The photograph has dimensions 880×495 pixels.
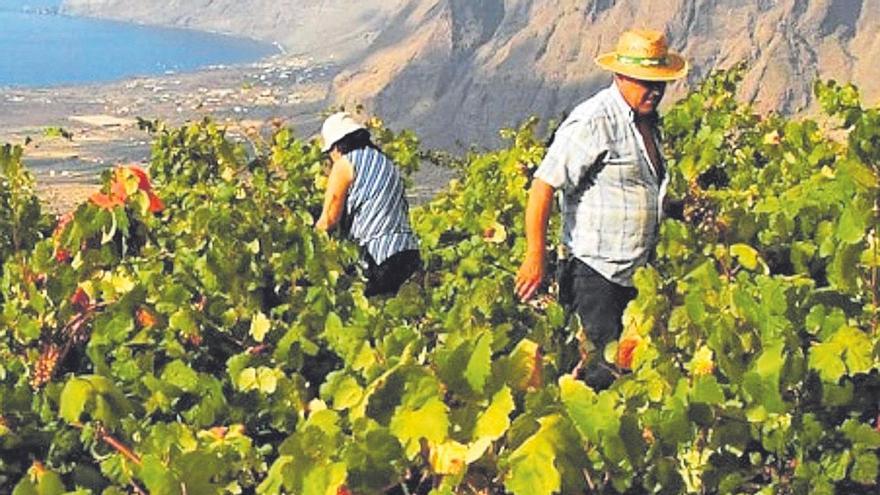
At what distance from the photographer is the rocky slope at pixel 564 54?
14038cm

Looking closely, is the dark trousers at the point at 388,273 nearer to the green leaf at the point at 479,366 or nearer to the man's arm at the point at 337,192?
the man's arm at the point at 337,192

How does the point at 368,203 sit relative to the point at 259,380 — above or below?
below

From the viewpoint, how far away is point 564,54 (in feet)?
553

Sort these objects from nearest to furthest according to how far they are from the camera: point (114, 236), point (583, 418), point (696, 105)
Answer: point (583, 418), point (114, 236), point (696, 105)

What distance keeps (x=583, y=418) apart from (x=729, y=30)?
156 metres

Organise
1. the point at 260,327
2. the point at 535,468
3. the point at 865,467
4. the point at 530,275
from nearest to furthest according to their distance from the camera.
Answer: the point at 535,468
the point at 865,467
the point at 260,327
the point at 530,275

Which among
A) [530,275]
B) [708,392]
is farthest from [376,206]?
[708,392]

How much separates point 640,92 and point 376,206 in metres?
1.61

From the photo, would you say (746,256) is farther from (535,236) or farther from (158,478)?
(158,478)

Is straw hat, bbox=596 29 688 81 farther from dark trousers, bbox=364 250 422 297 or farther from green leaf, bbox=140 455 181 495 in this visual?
green leaf, bbox=140 455 181 495

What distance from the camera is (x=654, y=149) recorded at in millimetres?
4570

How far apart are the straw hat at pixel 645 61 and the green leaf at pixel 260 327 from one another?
1.27m

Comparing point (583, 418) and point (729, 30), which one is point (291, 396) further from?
point (729, 30)

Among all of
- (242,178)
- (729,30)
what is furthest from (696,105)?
(729,30)
